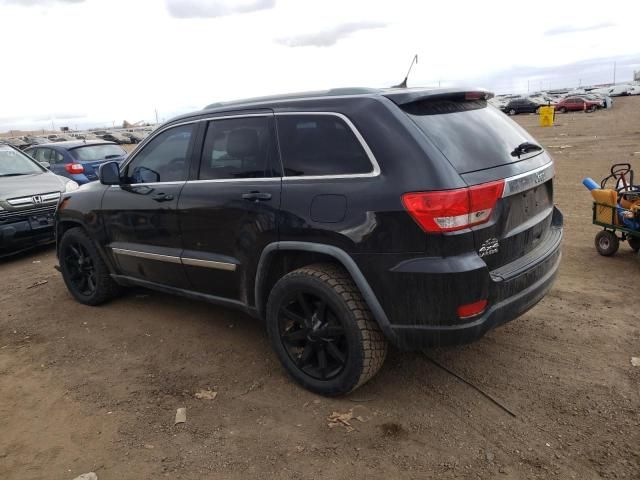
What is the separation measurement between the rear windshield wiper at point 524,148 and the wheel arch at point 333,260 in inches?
49.3

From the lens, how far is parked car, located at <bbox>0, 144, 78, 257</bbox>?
727 centimetres

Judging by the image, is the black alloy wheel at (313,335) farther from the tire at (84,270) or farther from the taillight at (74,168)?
the taillight at (74,168)

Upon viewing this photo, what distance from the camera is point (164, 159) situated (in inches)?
176

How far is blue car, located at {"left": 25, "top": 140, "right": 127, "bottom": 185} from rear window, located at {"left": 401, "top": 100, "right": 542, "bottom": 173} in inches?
365

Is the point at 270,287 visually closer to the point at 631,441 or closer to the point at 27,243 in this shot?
the point at 631,441

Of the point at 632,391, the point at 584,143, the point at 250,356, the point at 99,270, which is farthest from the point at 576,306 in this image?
the point at 584,143

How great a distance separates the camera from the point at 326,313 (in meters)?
3.40

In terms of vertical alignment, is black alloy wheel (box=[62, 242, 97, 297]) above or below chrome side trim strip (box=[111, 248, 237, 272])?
below

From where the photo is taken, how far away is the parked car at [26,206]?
727cm

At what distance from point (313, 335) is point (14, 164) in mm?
7340

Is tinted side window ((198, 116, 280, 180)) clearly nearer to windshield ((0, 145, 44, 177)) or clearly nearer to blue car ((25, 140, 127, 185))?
windshield ((0, 145, 44, 177))

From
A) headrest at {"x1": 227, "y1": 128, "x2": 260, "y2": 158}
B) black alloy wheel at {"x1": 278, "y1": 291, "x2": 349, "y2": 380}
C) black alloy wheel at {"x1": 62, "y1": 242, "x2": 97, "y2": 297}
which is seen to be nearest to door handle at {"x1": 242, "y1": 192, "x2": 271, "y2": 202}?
headrest at {"x1": 227, "y1": 128, "x2": 260, "y2": 158}

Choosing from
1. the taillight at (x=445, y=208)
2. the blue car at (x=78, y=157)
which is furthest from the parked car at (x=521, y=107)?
the taillight at (x=445, y=208)

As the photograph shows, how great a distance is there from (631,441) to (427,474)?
1.14 m
